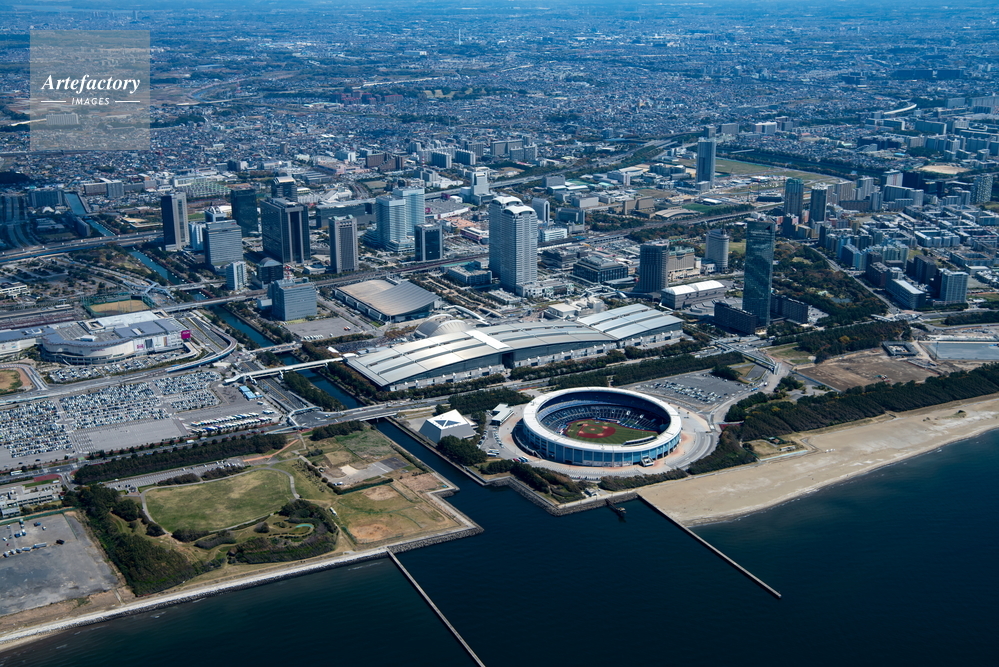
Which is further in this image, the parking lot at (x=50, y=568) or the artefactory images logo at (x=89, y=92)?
the artefactory images logo at (x=89, y=92)

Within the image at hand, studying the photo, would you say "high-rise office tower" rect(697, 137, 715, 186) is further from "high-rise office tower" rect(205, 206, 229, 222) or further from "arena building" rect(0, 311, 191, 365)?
"arena building" rect(0, 311, 191, 365)

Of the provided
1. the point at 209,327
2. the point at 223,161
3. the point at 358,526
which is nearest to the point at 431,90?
the point at 223,161

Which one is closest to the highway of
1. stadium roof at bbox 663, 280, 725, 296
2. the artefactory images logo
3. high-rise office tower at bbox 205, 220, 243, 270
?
high-rise office tower at bbox 205, 220, 243, 270

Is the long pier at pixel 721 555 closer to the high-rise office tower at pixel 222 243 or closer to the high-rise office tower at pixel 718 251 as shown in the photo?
the high-rise office tower at pixel 718 251

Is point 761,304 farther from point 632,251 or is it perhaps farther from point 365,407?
point 365,407

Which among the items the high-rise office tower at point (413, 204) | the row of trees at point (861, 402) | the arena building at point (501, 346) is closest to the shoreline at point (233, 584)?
the arena building at point (501, 346)

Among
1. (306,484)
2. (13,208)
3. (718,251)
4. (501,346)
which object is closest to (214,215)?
(13,208)

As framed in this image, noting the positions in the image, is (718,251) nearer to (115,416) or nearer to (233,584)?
(115,416)
